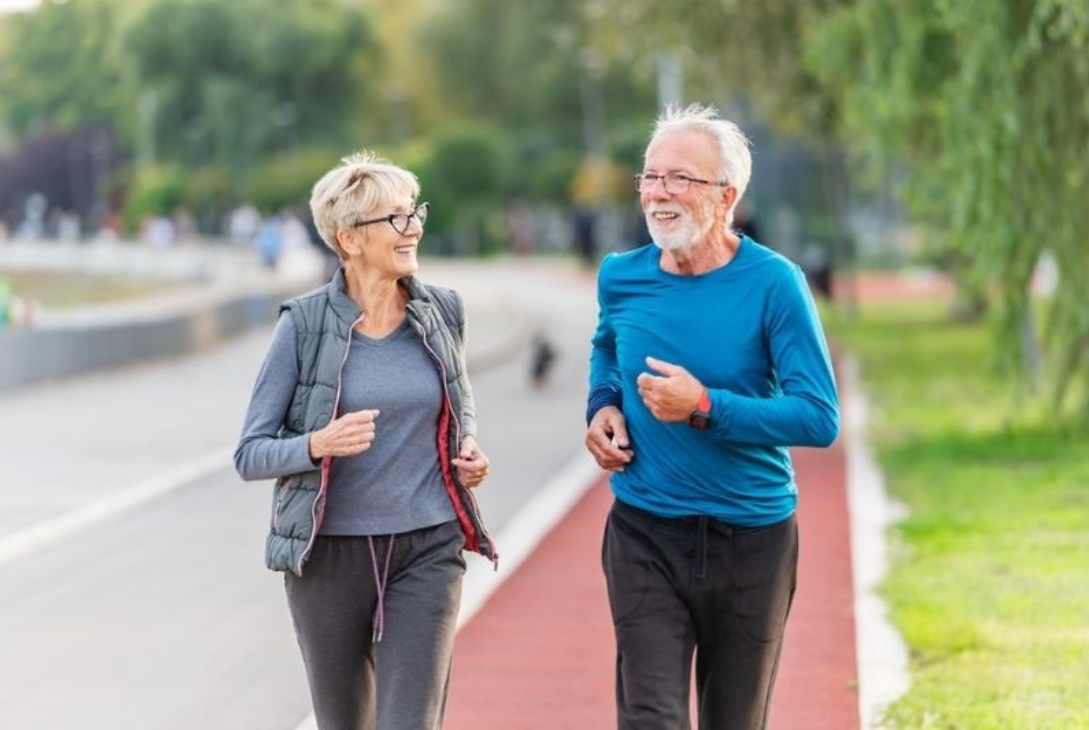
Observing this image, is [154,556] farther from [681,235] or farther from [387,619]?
[681,235]

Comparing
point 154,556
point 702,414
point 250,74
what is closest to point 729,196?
point 702,414

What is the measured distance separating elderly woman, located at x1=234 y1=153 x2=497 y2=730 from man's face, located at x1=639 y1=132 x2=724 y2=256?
578mm

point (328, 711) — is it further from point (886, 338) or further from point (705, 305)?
point (886, 338)

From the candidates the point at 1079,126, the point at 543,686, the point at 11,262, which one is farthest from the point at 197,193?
the point at 543,686

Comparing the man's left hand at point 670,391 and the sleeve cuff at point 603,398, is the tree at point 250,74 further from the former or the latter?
the man's left hand at point 670,391

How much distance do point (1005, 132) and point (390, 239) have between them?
9742 millimetres

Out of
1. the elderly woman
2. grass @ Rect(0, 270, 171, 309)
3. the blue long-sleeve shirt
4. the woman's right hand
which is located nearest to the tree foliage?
the blue long-sleeve shirt

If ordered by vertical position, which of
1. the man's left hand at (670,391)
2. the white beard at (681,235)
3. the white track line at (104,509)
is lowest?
the white track line at (104,509)

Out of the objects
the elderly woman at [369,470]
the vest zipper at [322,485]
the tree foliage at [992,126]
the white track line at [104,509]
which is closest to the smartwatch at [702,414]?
the elderly woman at [369,470]

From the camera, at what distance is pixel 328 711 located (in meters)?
5.37

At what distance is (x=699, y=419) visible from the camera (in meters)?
5.00

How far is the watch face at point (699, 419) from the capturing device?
498 cm

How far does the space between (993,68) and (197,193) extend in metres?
73.2

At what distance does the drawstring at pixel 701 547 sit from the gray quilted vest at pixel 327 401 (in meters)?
0.53
